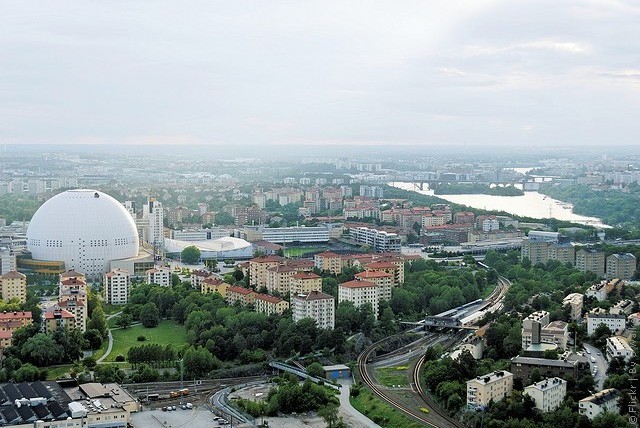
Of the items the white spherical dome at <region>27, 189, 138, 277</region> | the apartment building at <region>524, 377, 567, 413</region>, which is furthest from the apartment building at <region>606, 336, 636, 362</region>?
the white spherical dome at <region>27, 189, 138, 277</region>

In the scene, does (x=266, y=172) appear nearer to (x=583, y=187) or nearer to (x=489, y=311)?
(x=583, y=187)

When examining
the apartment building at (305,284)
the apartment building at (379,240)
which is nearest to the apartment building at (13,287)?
the apartment building at (305,284)

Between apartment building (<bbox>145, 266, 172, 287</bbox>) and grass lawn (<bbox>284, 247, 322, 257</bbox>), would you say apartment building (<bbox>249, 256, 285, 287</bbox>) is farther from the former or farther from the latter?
grass lawn (<bbox>284, 247, 322, 257</bbox>)

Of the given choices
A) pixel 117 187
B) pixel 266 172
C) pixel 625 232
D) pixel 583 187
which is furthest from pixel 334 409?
pixel 266 172

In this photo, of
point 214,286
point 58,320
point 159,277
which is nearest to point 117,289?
point 159,277

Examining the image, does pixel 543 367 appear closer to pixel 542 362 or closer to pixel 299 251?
pixel 542 362

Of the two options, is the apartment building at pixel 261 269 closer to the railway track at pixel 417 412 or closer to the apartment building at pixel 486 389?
the railway track at pixel 417 412
